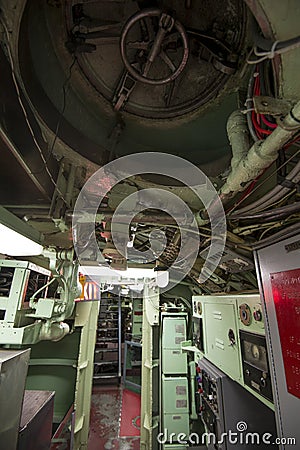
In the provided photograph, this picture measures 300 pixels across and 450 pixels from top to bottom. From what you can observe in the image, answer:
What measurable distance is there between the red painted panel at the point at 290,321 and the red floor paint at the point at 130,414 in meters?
5.08

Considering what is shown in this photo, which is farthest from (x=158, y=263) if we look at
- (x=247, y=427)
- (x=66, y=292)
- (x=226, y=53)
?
(x=226, y=53)

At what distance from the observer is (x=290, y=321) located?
4.10 ft

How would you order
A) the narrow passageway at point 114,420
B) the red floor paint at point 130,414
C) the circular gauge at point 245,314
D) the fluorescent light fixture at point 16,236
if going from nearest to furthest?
the fluorescent light fixture at point 16,236, the circular gauge at point 245,314, the narrow passageway at point 114,420, the red floor paint at point 130,414

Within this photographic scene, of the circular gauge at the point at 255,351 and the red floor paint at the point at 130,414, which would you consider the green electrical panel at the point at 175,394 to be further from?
the circular gauge at the point at 255,351

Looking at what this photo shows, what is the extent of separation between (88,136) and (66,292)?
202 cm

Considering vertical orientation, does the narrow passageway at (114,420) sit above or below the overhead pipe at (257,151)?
below

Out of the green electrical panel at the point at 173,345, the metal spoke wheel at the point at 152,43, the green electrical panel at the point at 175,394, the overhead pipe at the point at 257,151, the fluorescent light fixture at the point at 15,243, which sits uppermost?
the metal spoke wheel at the point at 152,43

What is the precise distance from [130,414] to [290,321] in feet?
19.4

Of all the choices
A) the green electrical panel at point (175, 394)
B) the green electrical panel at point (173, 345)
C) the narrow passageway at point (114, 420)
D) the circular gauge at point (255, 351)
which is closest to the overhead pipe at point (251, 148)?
the circular gauge at point (255, 351)

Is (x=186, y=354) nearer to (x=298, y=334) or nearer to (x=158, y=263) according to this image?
(x=158, y=263)

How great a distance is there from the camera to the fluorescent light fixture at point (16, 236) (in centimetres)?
133

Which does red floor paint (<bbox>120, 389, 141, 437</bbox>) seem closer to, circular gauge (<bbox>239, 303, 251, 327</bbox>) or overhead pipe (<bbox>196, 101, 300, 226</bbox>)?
circular gauge (<bbox>239, 303, 251, 327</bbox>)

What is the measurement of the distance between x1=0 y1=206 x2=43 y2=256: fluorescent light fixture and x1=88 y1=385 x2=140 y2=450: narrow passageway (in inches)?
184

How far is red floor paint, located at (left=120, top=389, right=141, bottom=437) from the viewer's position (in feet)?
15.9
